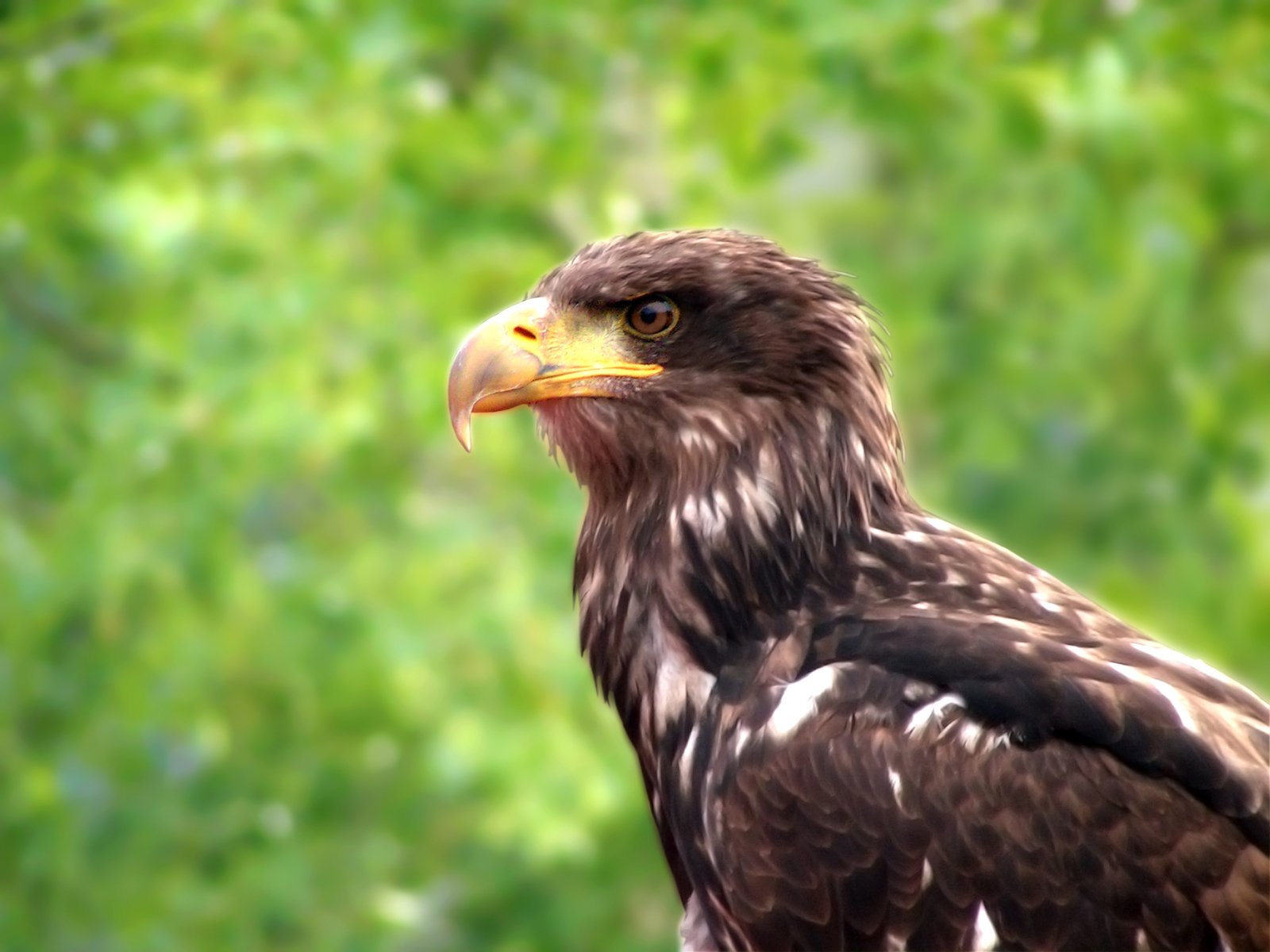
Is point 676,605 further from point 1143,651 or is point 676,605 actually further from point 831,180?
point 831,180

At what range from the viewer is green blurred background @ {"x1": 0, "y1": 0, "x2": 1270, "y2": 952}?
5781 mm

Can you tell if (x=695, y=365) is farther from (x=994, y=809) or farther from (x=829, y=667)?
(x=994, y=809)

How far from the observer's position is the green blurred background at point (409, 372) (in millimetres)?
5781

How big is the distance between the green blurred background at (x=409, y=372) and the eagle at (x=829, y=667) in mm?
2720

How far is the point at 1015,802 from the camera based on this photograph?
255cm

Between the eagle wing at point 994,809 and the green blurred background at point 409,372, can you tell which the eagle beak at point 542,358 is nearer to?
the eagle wing at point 994,809

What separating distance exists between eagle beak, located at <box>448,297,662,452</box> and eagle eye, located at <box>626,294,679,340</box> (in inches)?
1.0

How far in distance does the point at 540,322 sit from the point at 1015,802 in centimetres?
102

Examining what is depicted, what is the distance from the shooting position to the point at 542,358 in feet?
9.90

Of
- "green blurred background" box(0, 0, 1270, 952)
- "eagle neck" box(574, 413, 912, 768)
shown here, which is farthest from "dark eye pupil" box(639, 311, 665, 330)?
"green blurred background" box(0, 0, 1270, 952)

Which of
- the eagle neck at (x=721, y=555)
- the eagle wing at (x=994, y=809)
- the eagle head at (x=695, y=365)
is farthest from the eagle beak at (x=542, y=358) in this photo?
the eagle wing at (x=994, y=809)

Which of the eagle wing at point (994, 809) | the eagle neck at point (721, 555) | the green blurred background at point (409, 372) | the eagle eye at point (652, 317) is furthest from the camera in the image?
the green blurred background at point (409, 372)

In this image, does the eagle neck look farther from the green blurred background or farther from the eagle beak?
the green blurred background

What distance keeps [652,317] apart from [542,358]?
0.57 feet
